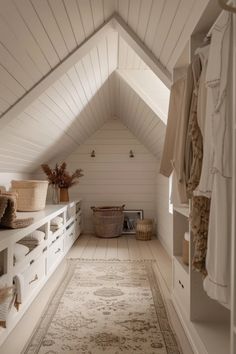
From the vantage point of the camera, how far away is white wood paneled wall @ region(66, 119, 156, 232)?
5.21 meters

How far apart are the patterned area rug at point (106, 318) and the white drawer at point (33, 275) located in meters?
0.18

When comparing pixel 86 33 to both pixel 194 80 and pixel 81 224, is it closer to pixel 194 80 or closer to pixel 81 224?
pixel 194 80

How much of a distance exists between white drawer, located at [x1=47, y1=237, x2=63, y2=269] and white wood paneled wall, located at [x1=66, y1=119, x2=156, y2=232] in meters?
1.90

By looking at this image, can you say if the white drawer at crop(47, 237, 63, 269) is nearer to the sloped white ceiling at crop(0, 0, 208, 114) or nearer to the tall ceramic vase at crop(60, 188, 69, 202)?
the tall ceramic vase at crop(60, 188, 69, 202)

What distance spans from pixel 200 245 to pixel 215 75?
726 mm

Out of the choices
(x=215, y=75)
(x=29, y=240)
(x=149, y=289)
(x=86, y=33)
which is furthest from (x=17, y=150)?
(x=215, y=75)

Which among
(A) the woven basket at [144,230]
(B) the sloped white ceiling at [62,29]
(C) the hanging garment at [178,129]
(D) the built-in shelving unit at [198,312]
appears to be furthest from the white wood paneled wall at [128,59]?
(A) the woven basket at [144,230]

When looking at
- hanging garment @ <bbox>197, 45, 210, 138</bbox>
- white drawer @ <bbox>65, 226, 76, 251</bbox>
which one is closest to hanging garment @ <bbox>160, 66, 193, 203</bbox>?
hanging garment @ <bbox>197, 45, 210, 138</bbox>

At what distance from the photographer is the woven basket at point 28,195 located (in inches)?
125

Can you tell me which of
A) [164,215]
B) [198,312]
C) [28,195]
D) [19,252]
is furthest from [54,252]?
[164,215]

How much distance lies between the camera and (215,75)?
115 cm

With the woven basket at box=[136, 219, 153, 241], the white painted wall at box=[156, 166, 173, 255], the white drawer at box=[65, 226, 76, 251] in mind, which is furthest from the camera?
the woven basket at box=[136, 219, 153, 241]

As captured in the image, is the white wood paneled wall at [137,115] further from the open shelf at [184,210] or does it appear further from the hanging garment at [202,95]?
the hanging garment at [202,95]

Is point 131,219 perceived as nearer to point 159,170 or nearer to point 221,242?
point 159,170
